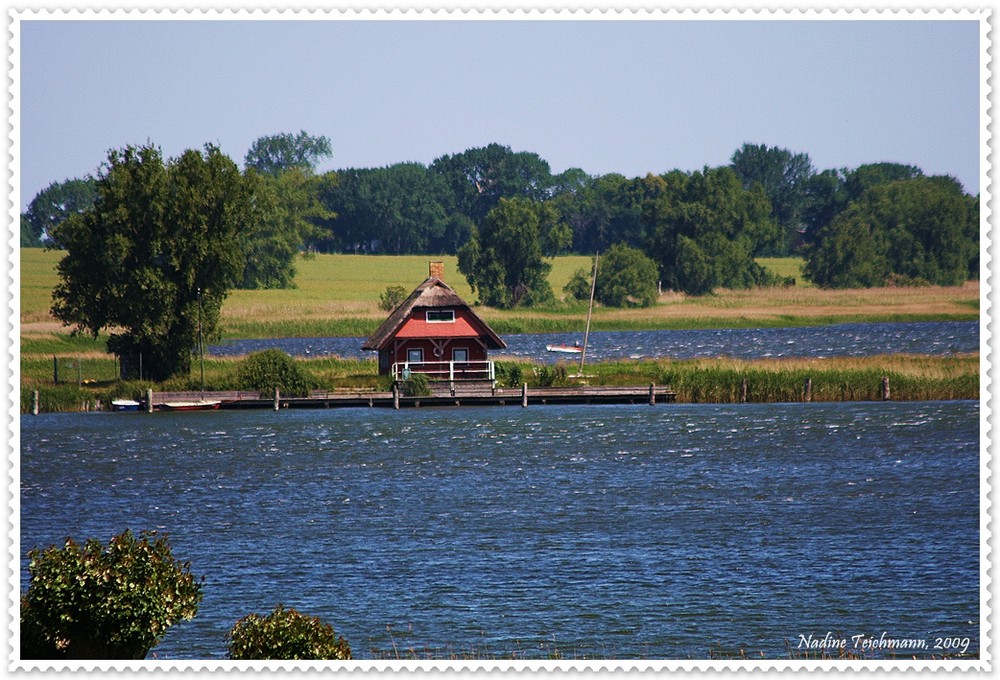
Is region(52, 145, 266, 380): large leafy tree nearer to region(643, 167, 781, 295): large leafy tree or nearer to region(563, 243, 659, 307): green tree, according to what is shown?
region(563, 243, 659, 307): green tree

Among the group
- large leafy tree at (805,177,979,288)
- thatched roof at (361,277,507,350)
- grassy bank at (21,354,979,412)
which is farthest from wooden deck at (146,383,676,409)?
large leafy tree at (805,177,979,288)

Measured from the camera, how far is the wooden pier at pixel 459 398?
56688mm

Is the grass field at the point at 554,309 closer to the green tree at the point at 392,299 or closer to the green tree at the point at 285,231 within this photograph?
the green tree at the point at 392,299

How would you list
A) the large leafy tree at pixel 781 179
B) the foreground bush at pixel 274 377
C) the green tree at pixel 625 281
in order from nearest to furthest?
the foreground bush at pixel 274 377, the green tree at pixel 625 281, the large leafy tree at pixel 781 179

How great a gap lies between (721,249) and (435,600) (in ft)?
305

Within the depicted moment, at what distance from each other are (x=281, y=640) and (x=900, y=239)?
179 ft

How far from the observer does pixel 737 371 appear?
58969mm

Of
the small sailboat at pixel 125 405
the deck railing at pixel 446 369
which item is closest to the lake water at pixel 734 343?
the deck railing at pixel 446 369

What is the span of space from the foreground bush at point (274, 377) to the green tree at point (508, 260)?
4890 centimetres

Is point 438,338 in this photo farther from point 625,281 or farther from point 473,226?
point 473,226

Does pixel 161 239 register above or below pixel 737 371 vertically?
above

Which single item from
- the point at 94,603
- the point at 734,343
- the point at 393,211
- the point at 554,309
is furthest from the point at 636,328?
the point at 94,603
